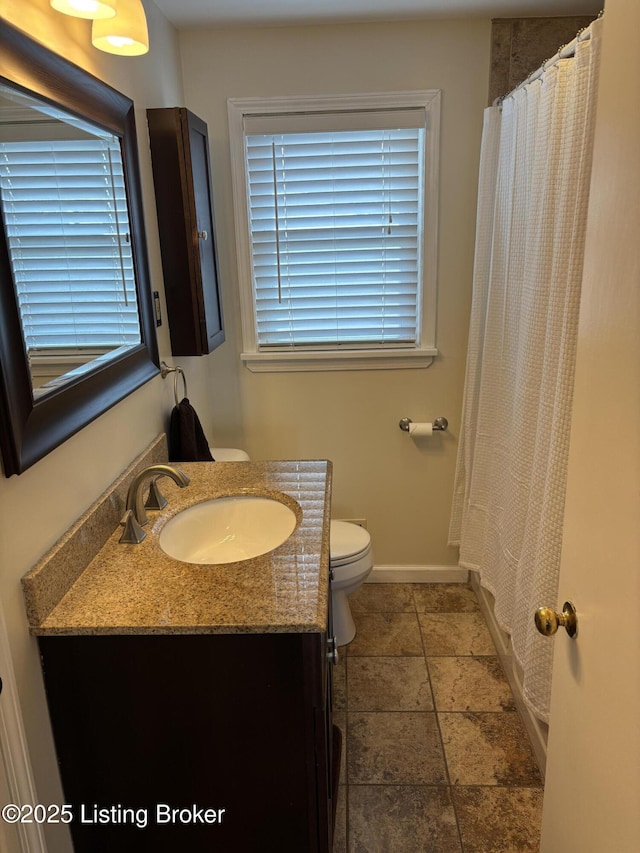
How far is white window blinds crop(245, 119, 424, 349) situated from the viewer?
2.41 metres

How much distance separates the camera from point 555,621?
1005 millimetres

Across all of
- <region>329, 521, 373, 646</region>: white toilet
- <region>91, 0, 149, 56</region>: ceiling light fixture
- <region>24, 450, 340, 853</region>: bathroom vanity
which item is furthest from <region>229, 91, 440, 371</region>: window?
<region>24, 450, 340, 853</region>: bathroom vanity

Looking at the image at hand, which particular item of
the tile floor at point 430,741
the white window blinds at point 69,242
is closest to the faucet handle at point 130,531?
the white window blinds at point 69,242

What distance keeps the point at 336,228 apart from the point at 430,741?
198 centimetres

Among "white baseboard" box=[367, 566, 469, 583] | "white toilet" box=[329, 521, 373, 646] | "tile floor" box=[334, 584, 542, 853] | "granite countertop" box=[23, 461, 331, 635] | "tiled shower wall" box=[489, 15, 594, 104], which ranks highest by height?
"tiled shower wall" box=[489, 15, 594, 104]

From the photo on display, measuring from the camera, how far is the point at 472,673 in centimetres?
231

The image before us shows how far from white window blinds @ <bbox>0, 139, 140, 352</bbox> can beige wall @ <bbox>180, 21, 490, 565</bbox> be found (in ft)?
3.28

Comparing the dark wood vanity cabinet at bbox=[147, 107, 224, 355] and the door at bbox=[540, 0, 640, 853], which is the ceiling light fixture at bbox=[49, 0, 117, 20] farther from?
the door at bbox=[540, 0, 640, 853]

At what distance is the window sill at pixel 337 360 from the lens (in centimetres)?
262

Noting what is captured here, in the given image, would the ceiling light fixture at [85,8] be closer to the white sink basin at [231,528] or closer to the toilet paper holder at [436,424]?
the white sink basin at [231,528]

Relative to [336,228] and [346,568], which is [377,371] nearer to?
[336,228]

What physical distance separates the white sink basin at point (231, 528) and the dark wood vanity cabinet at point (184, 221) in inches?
25.8

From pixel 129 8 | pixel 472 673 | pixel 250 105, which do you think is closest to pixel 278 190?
pixel 250 105

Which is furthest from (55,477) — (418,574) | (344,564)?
(418,574)
